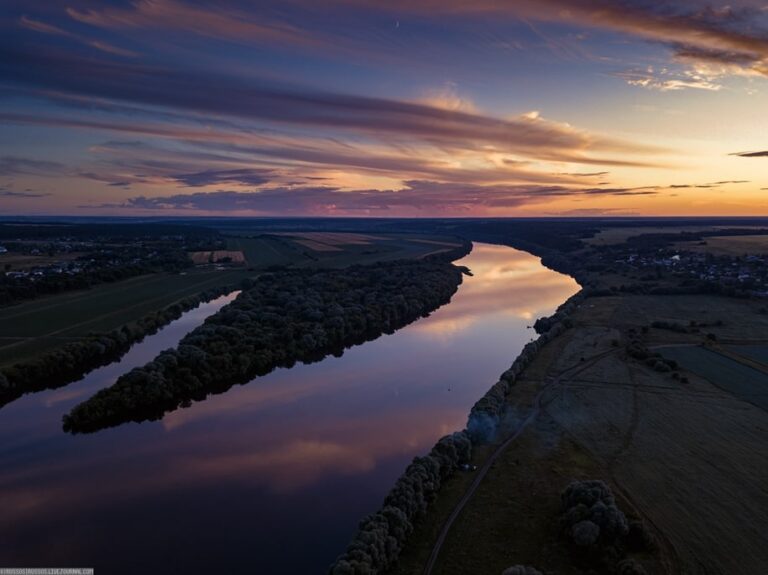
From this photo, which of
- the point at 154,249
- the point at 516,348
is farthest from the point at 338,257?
the point at 516,348

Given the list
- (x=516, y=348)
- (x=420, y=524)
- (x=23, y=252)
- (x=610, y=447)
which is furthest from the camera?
(x=23, y=252)

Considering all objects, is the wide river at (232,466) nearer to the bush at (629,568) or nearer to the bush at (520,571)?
the bush at (520,571)

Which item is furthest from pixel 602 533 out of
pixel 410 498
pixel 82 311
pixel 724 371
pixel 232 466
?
pixel 82 311

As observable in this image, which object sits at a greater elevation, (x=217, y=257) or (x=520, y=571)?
(x=520, y=571)

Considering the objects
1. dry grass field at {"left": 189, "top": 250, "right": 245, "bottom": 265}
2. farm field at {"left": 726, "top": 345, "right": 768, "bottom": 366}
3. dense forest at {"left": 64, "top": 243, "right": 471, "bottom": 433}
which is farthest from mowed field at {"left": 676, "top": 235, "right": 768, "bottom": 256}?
dry grass field at {"left": 189, "top": 250, "right": 245, "bottom": 265}

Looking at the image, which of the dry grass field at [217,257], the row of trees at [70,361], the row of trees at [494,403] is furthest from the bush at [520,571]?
the dry grass field at [217,257]

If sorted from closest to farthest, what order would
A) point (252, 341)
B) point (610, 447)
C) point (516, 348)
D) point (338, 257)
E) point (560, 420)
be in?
1. point (610, 447)
2. point (560, 420)
3. point (252, 341)
4. point (516, 348)
5. point (338, 257)

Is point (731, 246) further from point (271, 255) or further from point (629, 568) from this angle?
point (629, 568)

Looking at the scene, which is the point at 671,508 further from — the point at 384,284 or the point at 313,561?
the point at 384,284

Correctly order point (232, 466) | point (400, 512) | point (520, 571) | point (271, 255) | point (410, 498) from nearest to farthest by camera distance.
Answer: point (520, 571)
point (400, 512)
point (410, 498)
point (232, 466)
point (271, 255)
